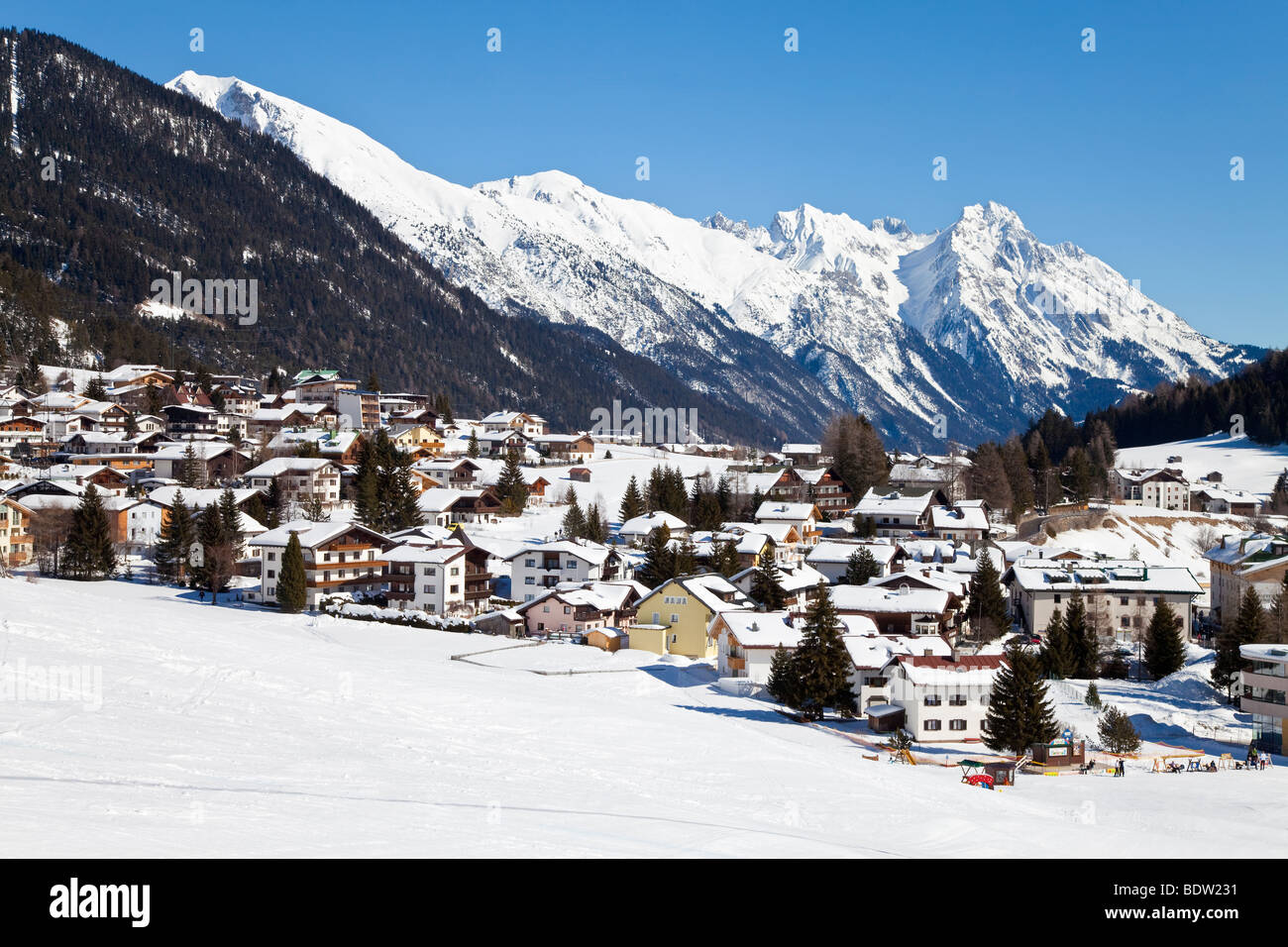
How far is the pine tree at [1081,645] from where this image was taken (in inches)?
1833

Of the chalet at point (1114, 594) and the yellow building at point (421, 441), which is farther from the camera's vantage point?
the yellow building at point (421, 441)

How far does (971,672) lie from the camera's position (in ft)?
117

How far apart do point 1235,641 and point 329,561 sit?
4138cm

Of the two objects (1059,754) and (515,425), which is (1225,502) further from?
(1059,754)

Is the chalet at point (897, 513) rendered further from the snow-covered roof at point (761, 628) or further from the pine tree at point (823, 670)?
the pine tree at point (823, 670)

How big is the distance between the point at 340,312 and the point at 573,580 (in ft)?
500

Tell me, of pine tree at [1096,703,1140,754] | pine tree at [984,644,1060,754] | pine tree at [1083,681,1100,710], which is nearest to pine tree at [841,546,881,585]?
pine tree at [1083,681,1100,710]

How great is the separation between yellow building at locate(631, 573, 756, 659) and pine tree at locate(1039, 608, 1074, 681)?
42.2 feet

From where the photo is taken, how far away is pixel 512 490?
80438mm

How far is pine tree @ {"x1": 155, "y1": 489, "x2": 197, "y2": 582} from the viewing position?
57000 millimetres

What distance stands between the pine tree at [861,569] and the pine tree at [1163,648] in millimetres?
15939

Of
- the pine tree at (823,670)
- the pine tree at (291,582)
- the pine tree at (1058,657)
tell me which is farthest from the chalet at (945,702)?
the pine tree at (291,582)

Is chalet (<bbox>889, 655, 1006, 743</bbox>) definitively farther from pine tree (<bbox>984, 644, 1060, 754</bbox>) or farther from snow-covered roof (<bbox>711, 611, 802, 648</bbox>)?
snow-covered roof (<bbox>711, 611, 802, 648</bbox>)

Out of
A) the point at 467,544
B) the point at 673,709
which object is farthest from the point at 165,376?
the point at 673,709
